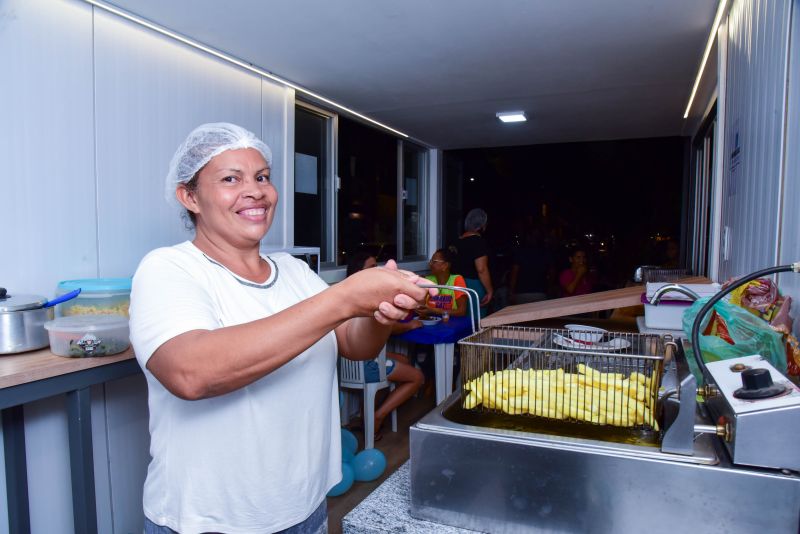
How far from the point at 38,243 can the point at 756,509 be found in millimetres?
2633

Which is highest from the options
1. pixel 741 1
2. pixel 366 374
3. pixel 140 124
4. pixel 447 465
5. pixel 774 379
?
pixel 741 1

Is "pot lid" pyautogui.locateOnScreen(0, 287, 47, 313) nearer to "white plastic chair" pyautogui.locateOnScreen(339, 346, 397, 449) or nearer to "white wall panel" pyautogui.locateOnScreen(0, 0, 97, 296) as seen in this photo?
"white wall panel" pyautogui.locateOnScreen(0, 0, 97, 296)

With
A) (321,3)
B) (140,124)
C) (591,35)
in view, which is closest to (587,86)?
(591,35)

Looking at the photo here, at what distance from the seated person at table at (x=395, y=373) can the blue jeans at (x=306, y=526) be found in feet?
7.92

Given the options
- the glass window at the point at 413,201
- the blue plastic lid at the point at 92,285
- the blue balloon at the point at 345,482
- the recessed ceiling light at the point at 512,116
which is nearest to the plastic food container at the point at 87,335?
the blue plastic lid at the point at 92,285

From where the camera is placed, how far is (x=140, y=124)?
2854 mm

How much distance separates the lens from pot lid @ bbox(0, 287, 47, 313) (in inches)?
77.3

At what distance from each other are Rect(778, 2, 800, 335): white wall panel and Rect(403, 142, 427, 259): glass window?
16.0ft

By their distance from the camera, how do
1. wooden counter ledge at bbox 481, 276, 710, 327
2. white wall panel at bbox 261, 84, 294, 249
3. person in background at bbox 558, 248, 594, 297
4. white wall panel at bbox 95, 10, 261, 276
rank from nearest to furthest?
1. white wall panel at bbox 95, 10, 261, 276
2. wooden counter ledge at bbox 481, 276, 710, 327
3. white wall panel at bbox 261, 84, 294, 249
4. person in background at bbox 558, 248, 594, 297

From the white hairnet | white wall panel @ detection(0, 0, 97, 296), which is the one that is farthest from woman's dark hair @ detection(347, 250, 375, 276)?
the white hairnet

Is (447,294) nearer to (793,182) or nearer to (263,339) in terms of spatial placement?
(793,182)

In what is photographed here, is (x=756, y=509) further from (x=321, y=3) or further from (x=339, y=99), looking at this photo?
(x=339, y=99)

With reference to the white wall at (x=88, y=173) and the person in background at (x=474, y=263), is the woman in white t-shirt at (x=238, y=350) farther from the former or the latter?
the person in background at (x=474, y=263)

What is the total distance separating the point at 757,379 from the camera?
81 cm
